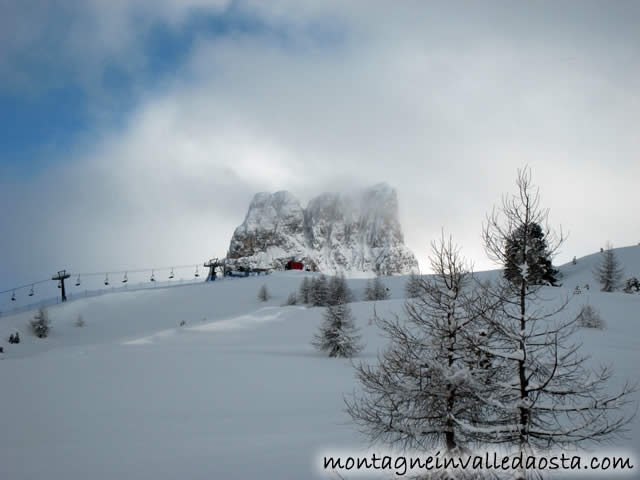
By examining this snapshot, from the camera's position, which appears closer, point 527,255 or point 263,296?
point 527,255

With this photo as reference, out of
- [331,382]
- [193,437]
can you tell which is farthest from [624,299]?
[193,437]

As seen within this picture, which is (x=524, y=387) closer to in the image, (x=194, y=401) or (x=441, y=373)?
(x=441, y=373)

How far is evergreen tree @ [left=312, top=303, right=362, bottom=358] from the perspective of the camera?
26.1 m

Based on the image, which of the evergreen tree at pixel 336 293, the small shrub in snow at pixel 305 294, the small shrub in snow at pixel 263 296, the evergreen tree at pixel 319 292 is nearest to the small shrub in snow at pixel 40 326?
the small shrub in snow at pixel 263 296

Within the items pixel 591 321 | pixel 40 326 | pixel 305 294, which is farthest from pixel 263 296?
pixel 591 321

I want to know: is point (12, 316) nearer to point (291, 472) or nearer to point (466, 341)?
point (291, 472)

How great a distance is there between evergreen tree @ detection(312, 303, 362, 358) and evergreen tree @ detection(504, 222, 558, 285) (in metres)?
20.5

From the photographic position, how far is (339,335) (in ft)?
86.1

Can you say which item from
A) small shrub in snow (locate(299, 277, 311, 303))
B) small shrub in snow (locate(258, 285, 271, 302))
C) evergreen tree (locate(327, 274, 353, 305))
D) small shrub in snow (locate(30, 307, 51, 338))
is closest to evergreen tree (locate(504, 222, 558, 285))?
evergreen tree (locate(327, 274, 353, 305))

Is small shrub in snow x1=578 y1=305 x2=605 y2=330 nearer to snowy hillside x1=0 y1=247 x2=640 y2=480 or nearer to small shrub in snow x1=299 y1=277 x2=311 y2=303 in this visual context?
snowy hillside x1=0 y1=247 x2=640 y2=480

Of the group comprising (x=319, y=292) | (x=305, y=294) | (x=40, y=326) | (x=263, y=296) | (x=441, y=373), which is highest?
(x=441, y=373)

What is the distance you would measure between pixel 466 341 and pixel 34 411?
1694 cm

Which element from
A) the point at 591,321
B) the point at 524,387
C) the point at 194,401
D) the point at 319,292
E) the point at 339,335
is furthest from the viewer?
the point at 319,292

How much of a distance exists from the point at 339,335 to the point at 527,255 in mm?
21042
